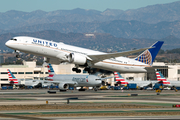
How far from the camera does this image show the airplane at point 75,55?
193 feet

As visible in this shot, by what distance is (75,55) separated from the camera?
205ft

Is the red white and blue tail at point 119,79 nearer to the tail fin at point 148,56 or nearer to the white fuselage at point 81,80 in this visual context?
the white fuselage at point 81,80

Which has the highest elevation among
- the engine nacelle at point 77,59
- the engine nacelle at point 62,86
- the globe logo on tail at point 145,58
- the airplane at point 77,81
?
the globe logo on tail at point 145,58

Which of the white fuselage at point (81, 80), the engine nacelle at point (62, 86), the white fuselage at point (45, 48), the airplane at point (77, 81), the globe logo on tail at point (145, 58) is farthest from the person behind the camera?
the engine nacelle at point (62, 86)

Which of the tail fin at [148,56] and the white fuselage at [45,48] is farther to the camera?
the tail fin at [148,56]

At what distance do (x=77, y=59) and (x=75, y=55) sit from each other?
3.05ft

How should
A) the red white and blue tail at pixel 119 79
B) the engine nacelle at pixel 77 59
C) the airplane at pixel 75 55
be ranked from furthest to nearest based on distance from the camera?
the red white and blue tail at pixel 119 79 → the engine nacelle at pixel 77 59 → the airplane at pixel 75 55

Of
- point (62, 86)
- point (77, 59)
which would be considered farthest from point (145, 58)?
point (62, 86)

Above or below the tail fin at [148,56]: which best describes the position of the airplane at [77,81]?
below

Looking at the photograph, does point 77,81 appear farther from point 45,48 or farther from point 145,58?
point 45,48

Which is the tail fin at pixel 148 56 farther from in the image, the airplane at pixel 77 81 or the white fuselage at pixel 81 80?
the white fuselage at pixel 81 80

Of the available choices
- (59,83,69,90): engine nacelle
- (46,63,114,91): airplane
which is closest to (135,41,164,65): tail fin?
(46,63,114,91): airplane

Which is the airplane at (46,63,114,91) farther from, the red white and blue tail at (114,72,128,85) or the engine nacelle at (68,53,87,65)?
the engine nacelle at (68,53,87,65)

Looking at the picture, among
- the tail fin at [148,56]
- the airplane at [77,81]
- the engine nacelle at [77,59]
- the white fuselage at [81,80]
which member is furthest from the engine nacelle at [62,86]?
the engine nacelle at [77,59]
